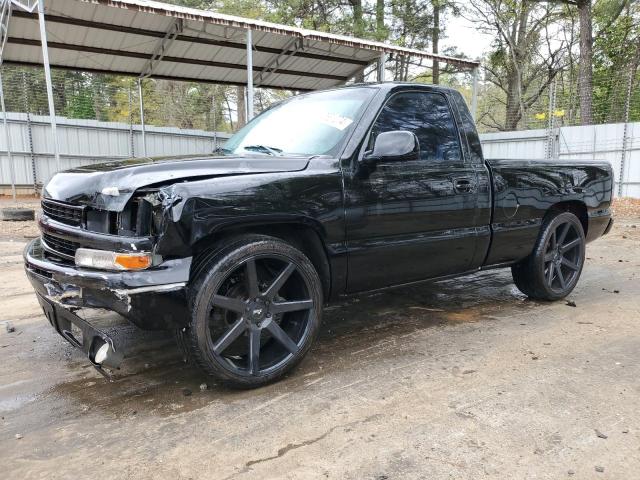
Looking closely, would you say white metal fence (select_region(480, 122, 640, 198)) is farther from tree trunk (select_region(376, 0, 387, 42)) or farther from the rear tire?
the rear tire

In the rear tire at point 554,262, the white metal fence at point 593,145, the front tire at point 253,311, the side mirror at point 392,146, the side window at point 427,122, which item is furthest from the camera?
the white metal fence at point 593,145

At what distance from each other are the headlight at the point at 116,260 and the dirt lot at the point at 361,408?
0.81 m

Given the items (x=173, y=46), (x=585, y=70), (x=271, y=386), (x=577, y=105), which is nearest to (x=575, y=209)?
(x=271, y=386)

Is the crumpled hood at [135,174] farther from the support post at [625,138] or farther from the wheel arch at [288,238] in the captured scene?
the support post at [625,138]

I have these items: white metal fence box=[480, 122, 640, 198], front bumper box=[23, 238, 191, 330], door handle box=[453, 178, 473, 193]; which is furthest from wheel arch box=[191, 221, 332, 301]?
white metal fence box=[480, 122, 640, 198]

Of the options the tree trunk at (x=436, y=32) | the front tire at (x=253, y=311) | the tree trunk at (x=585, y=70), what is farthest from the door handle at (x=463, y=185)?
the tree trunk at (x=436, y=32)

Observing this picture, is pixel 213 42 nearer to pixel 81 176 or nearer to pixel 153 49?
pixel 153 49

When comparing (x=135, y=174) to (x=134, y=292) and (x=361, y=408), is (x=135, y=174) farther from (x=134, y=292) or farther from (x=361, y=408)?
(x=361, y=408)

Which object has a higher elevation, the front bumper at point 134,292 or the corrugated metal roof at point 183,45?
the corrugated metal roof at point 183,45

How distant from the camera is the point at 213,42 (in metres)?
11.2

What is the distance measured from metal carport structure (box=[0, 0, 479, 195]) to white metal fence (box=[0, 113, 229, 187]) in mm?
3686

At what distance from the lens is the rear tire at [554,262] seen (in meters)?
4.61

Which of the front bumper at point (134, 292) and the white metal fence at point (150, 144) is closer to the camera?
the front bumper at point (134, 292)

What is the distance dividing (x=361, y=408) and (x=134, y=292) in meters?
1.34
